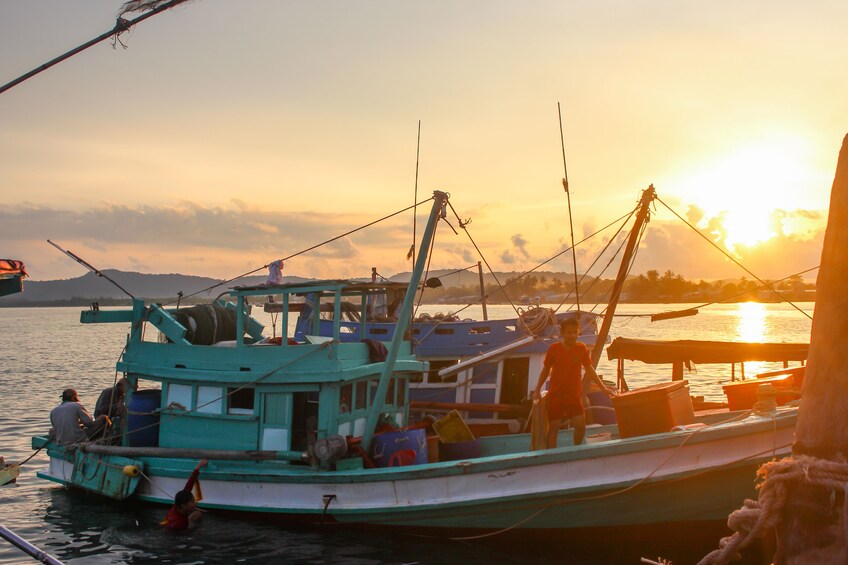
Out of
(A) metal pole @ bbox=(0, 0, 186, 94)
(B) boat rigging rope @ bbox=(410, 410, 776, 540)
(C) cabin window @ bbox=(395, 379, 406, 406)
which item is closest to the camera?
(A) metal pole @ bbox=(0, 0, 186, 94)

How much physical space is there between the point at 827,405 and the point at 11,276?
515 inches

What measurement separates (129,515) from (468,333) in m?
7.97

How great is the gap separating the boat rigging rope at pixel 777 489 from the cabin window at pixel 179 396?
10981 millimetres

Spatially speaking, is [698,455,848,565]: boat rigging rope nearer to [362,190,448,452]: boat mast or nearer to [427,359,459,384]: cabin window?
[362,190,448,452]: boat mast

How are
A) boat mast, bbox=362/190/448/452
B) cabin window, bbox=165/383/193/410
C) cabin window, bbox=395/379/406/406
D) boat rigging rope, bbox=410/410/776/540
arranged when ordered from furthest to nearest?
cabin window, bbox=395/379/406/406, cabin window, bbox=165/383/193/410, boat mast, bbox=362/190/448/452, boat rigging rope, bbox=410/410/776/540

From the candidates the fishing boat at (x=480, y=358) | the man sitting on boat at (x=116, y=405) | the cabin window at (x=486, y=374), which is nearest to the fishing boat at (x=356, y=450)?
the man sitting on boat at (x=116, y=405)

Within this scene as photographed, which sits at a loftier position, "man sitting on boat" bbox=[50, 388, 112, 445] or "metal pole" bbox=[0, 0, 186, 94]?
"metal pole" bbox=[0, 0, 186, 94]

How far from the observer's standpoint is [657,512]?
1102 centimetres

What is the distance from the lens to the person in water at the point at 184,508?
13.3 meters

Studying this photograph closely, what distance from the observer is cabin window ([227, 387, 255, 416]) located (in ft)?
44.2

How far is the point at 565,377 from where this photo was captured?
1122 cm

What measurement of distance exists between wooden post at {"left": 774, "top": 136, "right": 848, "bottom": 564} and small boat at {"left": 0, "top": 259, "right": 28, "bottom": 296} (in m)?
12.6

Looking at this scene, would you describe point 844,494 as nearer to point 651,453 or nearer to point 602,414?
point 651,453

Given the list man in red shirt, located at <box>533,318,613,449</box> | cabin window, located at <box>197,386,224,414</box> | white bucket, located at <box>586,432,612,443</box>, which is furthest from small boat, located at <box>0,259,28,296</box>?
white bucket, located at <box>586,432,612,443</box>
